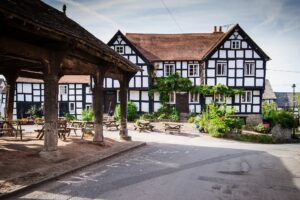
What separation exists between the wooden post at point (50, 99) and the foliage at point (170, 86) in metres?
23.7

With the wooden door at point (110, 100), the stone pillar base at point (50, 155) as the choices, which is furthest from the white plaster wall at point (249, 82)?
the stone pillar base at point (50, 155)

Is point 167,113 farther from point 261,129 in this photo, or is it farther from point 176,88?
point 261,129

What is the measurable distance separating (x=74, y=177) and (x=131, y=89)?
25902 millimetres

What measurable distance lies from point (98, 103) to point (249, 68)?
23.8 m

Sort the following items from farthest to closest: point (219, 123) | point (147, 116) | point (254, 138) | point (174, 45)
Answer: point (174, 45), point (147, 116), point (254, 138), point (219, 123)

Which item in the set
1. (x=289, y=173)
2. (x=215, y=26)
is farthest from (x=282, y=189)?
(x=215, y=26)

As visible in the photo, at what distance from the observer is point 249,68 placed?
33.6 meters

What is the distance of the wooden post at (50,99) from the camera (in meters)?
9.85

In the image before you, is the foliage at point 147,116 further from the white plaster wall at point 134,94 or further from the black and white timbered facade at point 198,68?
the white plaster wall at point 134,94

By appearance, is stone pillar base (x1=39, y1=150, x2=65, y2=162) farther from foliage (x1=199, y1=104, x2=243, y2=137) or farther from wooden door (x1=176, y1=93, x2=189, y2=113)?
wooden door (x1=176, y1=93, x2=189, y2=113)

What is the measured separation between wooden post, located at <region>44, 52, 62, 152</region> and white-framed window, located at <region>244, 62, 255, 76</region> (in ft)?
88.6

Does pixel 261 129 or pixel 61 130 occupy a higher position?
pixel 61 130

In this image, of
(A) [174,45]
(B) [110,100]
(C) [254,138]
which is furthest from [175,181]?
(A) [174,45]

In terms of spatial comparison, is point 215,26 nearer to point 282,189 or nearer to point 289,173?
point 289,173
